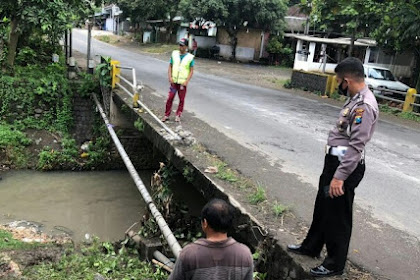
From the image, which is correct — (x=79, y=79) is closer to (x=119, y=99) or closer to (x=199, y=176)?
(x=119, y=99)

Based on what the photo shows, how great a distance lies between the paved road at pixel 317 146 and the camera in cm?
477

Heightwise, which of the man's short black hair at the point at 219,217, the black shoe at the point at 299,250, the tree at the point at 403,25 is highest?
the tree at the point at 403,25

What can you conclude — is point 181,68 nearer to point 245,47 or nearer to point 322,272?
point 322,272

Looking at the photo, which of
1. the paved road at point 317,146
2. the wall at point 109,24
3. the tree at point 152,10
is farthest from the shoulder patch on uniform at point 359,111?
the wall at point 109,24

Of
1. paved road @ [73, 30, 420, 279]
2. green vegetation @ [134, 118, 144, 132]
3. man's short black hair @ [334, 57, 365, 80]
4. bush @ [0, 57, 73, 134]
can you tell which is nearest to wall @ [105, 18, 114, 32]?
paved road @ [73, 30, 420, 279]

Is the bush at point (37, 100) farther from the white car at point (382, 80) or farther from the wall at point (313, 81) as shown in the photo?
the white car at point (382, 80)

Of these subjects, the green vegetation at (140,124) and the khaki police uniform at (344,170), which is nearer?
the khaki police uniform at (344,170)

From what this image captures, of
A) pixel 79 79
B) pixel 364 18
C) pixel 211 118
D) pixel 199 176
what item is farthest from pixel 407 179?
pixel 364 18

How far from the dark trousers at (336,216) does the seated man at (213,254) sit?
3.67ft

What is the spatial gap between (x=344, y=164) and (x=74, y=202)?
27.3 feet

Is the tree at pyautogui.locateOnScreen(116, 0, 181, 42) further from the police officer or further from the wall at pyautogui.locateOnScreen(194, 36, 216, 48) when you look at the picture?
the police officer

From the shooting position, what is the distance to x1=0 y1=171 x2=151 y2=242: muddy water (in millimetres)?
8945

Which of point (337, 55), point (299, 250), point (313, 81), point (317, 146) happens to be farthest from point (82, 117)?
point (337, 55)

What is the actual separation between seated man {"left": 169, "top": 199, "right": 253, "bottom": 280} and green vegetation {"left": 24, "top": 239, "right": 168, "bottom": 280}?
118 inches
